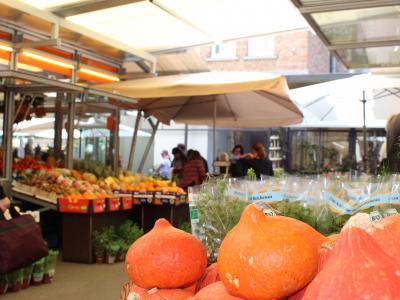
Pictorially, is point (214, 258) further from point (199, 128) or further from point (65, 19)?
point (199, 128)

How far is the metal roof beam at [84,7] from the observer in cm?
600

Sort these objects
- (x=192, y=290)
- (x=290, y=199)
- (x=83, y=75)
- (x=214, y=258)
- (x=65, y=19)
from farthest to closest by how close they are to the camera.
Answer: (x=83, y=75) < (x=65, y=19) < (x=290, y=199) < (x=214, y=258) < (x=192, y=290)

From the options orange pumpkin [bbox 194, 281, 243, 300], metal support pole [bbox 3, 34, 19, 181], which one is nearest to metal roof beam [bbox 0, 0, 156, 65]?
metal support pole [bbox 3, 34, 19, 181]

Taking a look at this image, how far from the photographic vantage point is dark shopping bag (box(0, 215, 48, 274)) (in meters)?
4.48

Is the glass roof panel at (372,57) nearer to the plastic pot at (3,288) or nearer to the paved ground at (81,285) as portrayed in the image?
the paved ground at (81,285)

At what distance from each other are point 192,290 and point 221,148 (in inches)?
743

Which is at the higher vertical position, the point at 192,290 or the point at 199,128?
the point at 199,128

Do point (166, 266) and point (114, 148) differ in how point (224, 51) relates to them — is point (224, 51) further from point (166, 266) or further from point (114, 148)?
point (166, 266)

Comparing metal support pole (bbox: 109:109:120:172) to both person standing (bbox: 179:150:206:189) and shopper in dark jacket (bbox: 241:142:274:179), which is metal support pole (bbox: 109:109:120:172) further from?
shopper in dark jacket (bbox: 241:142:274:179)

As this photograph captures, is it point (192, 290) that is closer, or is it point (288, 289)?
point (288, 289)

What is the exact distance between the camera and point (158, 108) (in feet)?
31.6

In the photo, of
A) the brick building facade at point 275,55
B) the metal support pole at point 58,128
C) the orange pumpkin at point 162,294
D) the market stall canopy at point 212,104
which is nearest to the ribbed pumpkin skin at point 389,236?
the orange pumpkin at point 162,294

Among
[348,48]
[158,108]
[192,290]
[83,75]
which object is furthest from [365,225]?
[158,108]

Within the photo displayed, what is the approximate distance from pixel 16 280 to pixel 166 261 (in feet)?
12.9
